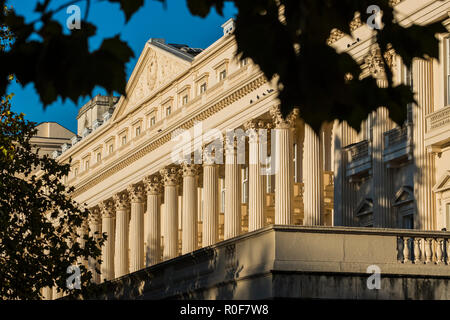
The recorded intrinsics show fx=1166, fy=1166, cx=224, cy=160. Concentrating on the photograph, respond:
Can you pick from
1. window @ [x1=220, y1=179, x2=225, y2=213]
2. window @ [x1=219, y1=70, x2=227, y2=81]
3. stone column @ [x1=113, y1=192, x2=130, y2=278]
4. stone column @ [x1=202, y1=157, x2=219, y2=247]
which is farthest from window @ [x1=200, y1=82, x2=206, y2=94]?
stone column @ [x1=113, y1=192, x2=130, y2=278]

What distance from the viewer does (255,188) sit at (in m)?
50.2

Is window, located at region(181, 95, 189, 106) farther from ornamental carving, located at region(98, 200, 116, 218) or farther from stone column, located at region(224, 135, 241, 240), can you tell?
ornamental carving, located at region(98, 200, 116, 218)

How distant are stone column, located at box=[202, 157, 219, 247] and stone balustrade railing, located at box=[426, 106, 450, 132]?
19349 mm

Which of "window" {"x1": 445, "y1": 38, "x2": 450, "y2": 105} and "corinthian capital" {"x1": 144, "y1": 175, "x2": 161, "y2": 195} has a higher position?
"corinthian capital" {"x1": 144, "y1": 175, "x2": 161, "y2": 195}

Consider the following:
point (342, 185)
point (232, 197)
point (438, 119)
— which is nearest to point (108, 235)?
point (232, 197)

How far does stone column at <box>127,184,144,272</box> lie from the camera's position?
66062 millimetres

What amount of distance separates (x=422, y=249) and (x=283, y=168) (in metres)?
21.7

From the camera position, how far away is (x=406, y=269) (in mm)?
25531

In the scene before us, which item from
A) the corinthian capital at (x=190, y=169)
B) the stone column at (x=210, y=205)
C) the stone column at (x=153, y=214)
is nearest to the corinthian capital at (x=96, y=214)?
the stone column at (x=153, y=214)

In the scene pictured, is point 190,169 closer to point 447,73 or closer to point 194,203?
point 194,203

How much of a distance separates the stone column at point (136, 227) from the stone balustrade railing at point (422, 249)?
133 feet
